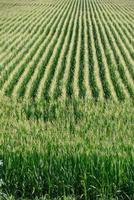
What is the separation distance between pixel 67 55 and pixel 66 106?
1138cm

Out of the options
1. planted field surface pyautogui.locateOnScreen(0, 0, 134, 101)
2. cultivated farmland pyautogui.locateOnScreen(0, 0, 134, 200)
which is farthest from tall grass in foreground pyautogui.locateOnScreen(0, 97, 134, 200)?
planted field surface pyautogui.locateOnScreen(0, 0, 134, 101)

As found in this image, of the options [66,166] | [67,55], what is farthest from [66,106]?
[67,55]

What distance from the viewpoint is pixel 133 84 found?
19.0 meters

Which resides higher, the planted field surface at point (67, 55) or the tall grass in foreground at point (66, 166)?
the planted field surface at point (67, 55)

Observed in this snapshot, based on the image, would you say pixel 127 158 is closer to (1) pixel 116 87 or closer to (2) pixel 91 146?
(2) pixel 91 146

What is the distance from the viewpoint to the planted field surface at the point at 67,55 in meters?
18.5

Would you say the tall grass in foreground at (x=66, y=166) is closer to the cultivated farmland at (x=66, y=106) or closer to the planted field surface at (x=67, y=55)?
the cultivated farmland at (x=66, y=106)

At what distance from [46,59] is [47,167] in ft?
54.5

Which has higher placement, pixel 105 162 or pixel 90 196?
pixel 105 162

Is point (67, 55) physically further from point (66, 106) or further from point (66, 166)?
point (66, 166)

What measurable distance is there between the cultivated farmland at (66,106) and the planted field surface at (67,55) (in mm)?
53

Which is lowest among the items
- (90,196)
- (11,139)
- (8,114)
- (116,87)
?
(90,196)

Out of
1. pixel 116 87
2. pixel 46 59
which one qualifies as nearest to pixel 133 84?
pixel 116 87

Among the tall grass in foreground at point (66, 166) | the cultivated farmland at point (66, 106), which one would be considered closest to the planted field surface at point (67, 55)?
the cultivated farmland at point (66, 106)
